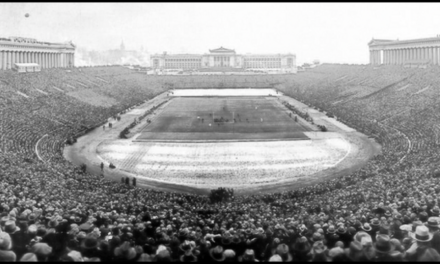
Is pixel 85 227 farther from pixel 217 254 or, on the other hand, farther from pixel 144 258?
pixel 217 254

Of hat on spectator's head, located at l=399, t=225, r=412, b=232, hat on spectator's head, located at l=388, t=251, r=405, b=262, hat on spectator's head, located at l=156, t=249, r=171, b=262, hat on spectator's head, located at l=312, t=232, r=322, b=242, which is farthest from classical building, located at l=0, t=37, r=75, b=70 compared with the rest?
hat on spectator's head, located at l=388, t=251, r=405, b=262

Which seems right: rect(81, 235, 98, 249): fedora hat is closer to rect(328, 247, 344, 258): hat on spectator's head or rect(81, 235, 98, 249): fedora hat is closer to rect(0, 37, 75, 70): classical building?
rect(328, 247, 344, 258): hat on spectator's head

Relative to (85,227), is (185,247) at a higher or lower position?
lower

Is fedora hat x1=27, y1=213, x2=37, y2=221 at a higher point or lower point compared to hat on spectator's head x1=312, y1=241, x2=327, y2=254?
higher

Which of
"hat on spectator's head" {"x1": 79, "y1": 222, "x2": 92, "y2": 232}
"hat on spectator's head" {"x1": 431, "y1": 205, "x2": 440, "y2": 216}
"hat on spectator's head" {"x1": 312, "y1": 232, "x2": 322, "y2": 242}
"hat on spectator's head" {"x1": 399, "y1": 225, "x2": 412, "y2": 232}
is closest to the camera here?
"hat on spectator's head" {"x1": 312, "y1": 232, "x2": 322, "y2": 242}

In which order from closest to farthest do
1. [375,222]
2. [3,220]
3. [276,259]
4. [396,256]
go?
[396,256]
[276,259]
[3,220]
[375,222]

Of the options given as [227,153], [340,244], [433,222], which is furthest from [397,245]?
[227,153]
